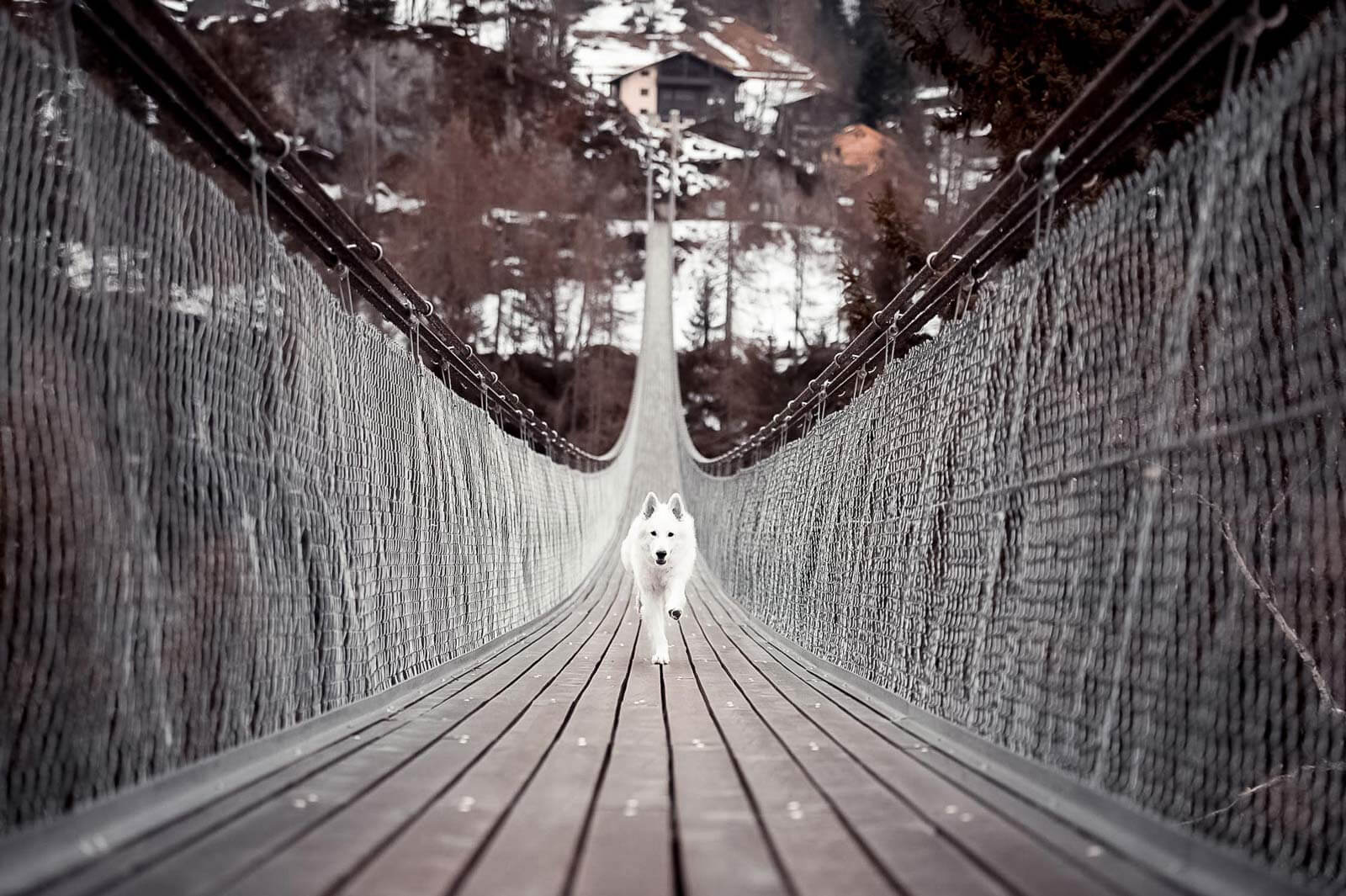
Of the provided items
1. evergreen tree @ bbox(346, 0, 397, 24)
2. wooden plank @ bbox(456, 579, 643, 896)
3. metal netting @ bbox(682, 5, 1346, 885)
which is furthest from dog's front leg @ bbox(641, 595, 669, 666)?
evergreen tree @ bbox(346, 0, 397, 24)

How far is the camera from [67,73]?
4.85 feet

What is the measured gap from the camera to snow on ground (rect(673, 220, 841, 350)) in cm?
3033

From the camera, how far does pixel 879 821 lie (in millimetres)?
1575

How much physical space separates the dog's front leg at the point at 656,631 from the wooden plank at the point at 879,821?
114 centimetres

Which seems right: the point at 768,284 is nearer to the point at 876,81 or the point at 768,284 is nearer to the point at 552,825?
the point at 876,81

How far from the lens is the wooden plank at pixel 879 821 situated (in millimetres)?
1272

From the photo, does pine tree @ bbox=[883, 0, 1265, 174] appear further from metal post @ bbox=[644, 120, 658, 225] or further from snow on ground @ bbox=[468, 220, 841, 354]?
metal post @ bbox=[644, 120, 658, 225]

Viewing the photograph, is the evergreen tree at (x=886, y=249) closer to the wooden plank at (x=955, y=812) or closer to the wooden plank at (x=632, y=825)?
the wooden plank at (x=955, y=812)

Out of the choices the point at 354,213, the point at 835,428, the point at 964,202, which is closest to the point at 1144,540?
the point at 835,428

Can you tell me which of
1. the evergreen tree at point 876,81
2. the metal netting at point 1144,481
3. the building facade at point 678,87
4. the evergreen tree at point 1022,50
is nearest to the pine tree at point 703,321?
the evergreen tree at point 876,81

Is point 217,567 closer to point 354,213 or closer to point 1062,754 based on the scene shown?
point 1062,754

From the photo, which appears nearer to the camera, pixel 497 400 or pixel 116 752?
pixel 116 752

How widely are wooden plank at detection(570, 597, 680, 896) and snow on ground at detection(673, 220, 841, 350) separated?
26684mm

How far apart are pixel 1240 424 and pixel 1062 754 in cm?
63
